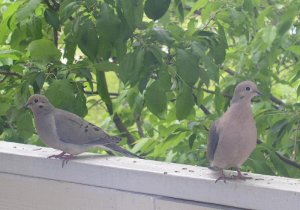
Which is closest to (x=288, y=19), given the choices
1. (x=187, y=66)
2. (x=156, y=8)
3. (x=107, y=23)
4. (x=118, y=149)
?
(x=187, y=66)

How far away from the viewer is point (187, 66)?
Answer: 2.83 meters

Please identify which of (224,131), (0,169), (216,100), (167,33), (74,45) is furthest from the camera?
(216,100)

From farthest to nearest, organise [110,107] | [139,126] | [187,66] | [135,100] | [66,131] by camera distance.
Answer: [139,126]
[110,107]
[135,100]
[66,131]
[187,66]

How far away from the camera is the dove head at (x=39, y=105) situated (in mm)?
3043

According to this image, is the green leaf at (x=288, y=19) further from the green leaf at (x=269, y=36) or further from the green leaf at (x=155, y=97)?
the green leaf at (x=155, y=97)

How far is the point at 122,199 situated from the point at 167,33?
91cm

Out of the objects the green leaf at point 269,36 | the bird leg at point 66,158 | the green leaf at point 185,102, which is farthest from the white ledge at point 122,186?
the green leaf at point 269,36

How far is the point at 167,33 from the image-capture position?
2922mm

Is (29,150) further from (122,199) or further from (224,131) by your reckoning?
(224,131)

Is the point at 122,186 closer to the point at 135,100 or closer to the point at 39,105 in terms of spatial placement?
the point at 39,105

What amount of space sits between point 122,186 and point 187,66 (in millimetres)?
733

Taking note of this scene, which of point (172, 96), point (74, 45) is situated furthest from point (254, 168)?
point (74, 45)

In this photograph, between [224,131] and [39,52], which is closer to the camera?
[224,131]

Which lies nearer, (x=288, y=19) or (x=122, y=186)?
(x=122, y=186)
